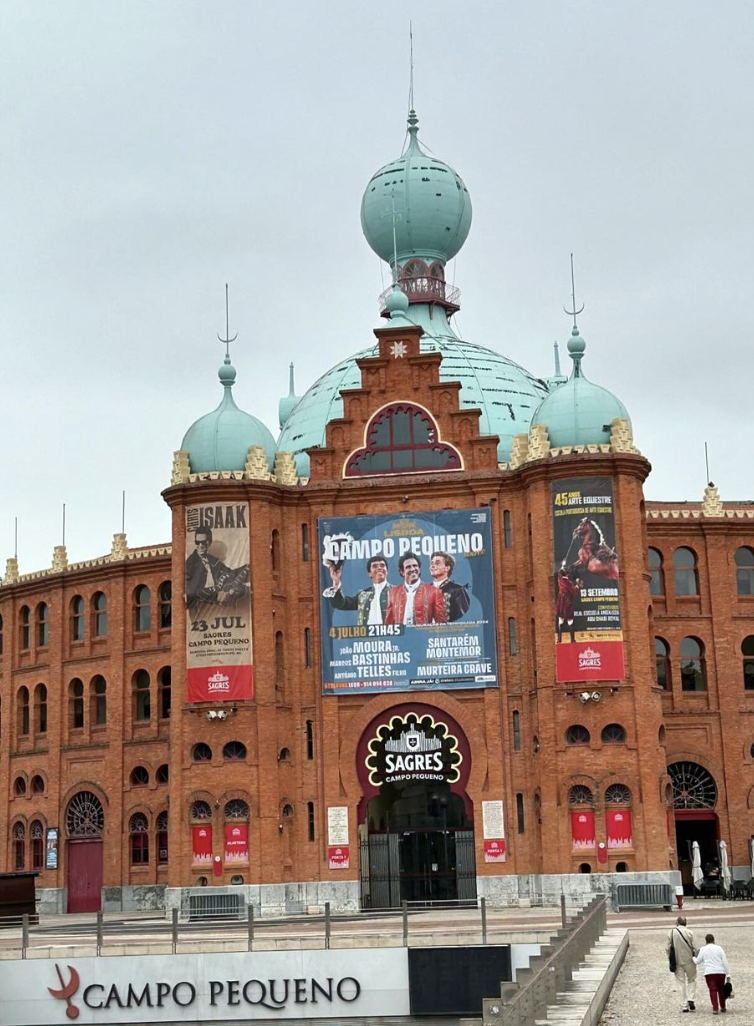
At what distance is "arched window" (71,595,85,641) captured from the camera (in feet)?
256

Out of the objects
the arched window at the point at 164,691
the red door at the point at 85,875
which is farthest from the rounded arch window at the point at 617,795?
the red door at the point at 85,875

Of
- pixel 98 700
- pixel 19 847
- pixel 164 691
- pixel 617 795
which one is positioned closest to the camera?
pixel 617 795

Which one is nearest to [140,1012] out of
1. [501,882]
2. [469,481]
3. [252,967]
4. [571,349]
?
[252,967]

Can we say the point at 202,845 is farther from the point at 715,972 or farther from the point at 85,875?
the point at 715,972

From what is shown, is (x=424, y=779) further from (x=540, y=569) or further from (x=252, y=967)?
(x=252, y=967)

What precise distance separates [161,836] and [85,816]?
4437mm

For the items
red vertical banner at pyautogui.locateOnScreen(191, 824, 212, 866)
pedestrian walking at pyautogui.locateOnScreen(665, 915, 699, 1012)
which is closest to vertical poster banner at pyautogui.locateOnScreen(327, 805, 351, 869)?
red vertical banner at pyautogui.locateOnScreen(191, 824, 212, 866)

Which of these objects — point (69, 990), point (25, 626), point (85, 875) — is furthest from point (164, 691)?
point (69, 990)

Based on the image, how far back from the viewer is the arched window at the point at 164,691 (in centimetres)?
7450

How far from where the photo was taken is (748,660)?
2849 inches

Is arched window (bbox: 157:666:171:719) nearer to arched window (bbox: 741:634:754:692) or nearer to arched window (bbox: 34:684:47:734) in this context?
arched window (bbox: 34:684:47:734)

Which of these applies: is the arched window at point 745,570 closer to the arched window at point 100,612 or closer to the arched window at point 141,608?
the arched window at point 141,608

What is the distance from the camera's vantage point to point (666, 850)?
6234 cm

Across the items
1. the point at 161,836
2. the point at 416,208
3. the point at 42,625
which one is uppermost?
the point at 416,208
